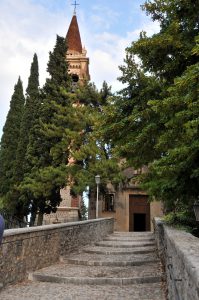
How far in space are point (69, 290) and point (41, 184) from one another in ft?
53.0

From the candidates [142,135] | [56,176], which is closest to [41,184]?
[56,176]

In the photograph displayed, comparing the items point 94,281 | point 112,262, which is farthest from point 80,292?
point 112,262

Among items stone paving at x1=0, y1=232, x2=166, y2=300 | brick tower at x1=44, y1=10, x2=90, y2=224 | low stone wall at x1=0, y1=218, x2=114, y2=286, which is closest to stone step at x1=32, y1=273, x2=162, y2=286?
stone paving at x1=0, y1=232, x2=166, y2=300

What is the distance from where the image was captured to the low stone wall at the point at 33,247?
757 cm

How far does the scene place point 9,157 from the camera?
32.1 m

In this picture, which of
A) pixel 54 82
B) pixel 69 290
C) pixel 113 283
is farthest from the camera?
pixel 54 82

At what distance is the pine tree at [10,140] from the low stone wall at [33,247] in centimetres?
1657

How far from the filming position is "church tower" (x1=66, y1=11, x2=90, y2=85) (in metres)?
40.3

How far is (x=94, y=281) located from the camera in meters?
8.50

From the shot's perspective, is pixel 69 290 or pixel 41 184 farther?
pixel 41 184

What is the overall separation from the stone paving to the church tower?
1130 inches

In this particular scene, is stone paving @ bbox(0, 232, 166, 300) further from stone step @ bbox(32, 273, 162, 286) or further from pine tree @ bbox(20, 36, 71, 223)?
pine tree @ bbox(20, 36, 71, 223)

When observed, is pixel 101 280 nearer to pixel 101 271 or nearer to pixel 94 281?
pixel 94 281

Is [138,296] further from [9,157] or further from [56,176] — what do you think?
[9,157]
